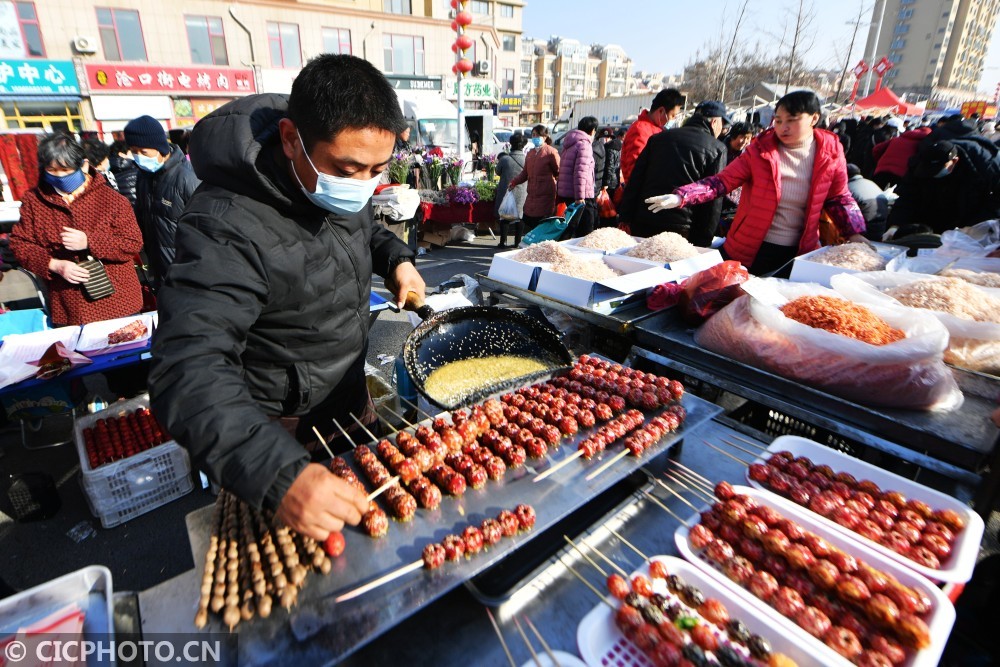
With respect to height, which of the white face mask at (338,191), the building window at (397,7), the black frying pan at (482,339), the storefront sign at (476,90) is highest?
the building window at (397,7)

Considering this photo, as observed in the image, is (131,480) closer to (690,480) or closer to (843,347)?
(690,480)

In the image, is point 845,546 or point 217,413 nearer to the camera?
point 217,413

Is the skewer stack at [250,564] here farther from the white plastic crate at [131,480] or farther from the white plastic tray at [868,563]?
the white plastic crate at [131,480]

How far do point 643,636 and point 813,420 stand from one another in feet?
4.52

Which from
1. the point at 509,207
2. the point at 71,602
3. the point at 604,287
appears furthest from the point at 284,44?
the point at 71,602

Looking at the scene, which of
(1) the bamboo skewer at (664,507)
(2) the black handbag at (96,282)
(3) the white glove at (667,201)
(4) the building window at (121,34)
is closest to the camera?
(1) the bamboo skewer at (664,507)

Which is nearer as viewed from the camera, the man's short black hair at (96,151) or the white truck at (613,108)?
the man's short black hair at (96,151)

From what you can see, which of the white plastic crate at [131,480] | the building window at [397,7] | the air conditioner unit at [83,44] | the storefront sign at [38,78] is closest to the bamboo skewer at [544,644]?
the white plastic crate at [131,480]

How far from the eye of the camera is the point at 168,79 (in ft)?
77.3

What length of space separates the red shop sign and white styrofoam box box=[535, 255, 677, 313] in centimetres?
2842

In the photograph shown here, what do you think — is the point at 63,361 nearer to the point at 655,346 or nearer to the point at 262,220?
the point at 262,220

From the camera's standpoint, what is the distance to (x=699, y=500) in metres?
1.85

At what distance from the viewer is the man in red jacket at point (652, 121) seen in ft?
18.5

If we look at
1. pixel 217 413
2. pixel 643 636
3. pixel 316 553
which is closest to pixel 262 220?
pixel 217 413
